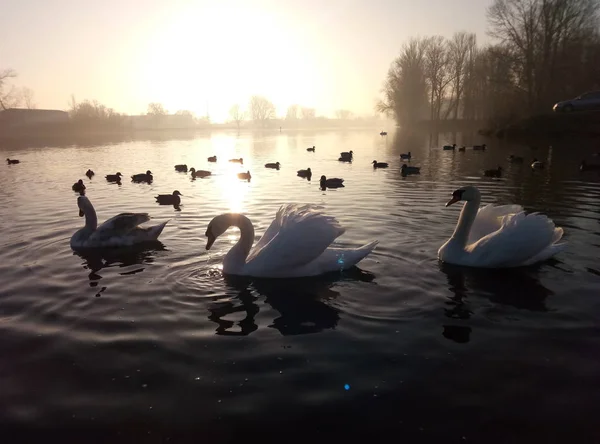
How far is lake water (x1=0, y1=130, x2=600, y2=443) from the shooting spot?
3854mm

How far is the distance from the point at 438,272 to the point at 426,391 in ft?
11.2

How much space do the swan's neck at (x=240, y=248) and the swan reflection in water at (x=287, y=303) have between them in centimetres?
20

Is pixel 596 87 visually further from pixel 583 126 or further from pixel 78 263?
pixel 78 263

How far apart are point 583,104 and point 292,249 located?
1765 inches

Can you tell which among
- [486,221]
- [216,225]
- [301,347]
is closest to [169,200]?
[216,225]

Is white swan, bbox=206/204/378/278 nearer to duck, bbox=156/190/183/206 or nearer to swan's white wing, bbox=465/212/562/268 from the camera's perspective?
swan's white wing, bbox=465/212/562/268

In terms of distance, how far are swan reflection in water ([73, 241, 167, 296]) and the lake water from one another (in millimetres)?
57

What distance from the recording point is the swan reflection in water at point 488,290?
5.75m

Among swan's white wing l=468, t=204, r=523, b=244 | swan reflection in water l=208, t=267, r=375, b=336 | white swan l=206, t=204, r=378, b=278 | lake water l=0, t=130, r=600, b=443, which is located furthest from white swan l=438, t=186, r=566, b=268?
swan reflection in water l=208, t=267, r=375, b=336

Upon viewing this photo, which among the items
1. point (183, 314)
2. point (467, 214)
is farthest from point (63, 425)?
point (467, 214)

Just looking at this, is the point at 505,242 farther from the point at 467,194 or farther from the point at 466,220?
the point at 467,194

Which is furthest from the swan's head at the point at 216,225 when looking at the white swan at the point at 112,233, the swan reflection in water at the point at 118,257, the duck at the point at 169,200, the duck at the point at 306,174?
the duck at the point at 306,174

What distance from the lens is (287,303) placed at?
20.7ft

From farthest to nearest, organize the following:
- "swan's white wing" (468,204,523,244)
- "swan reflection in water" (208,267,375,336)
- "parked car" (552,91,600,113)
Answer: "parked car" (552,91,600,113), "swan's white wing" (468,204,523,244), "swan reflection in water" (208,267,375,336)
